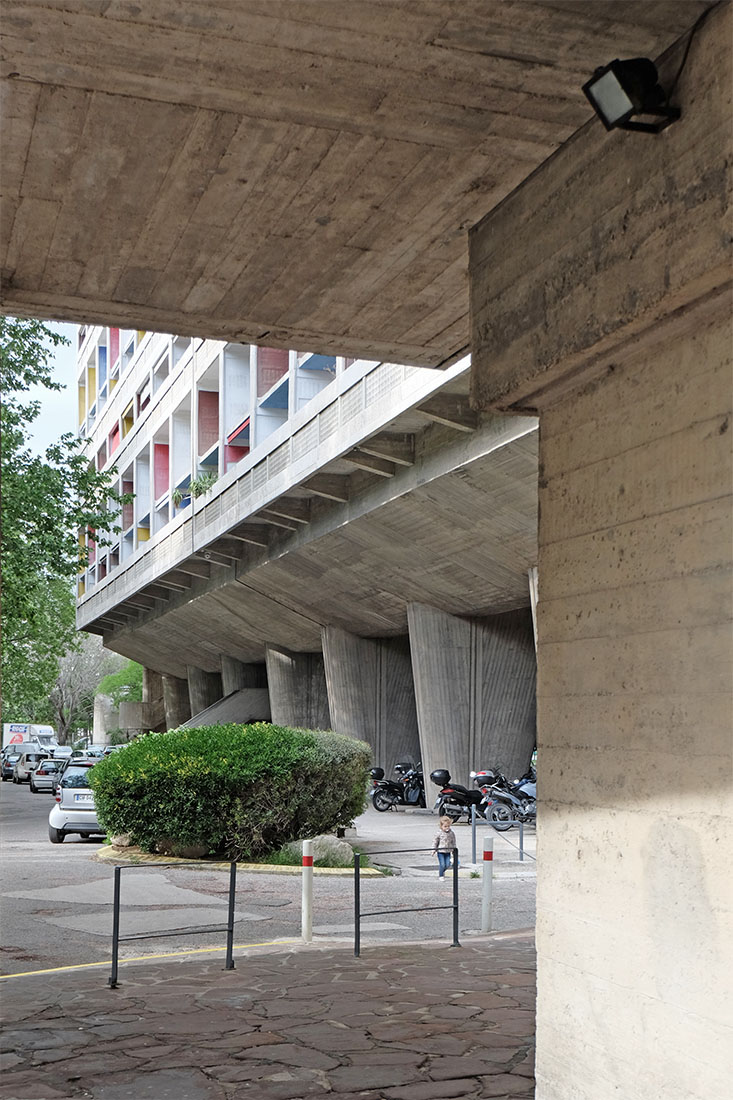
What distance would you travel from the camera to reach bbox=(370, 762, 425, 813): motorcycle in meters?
32.0

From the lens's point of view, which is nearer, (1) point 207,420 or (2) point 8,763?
(1) point 207,420

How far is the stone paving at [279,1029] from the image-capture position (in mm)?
6219

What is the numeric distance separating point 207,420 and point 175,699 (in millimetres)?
28300

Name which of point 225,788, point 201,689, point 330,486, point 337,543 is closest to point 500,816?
point 225,788

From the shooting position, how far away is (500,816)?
24.2 meters

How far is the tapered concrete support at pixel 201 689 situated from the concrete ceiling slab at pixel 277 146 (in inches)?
2050

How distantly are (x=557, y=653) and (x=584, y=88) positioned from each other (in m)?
2.52

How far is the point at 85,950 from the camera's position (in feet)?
36.4

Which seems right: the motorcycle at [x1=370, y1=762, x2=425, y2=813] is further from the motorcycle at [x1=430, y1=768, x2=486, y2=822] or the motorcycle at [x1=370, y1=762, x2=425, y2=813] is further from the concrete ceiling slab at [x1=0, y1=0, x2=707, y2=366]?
the concrete ceiling slab at [x1=0, y1=0, x2=707, y2=366]

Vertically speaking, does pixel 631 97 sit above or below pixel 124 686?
above

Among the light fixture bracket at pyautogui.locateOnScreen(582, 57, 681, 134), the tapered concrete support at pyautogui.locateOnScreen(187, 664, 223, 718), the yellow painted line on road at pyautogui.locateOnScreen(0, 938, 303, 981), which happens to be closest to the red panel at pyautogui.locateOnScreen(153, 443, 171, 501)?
the tapered concrete support at pyautogui.locateOnScreen(187, 664, 223, 718)

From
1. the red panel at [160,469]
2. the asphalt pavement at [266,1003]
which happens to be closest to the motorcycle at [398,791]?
the asphalt pavement at [266,1003]

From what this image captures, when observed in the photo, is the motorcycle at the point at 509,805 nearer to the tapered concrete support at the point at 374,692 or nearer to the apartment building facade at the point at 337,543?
the apartment building facade at the point at 337,543

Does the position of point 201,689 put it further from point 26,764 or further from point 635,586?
point 635,586
